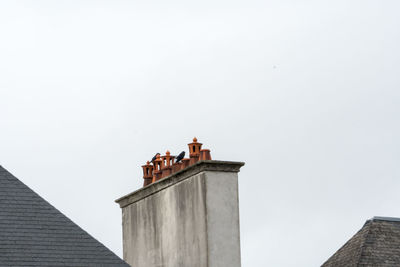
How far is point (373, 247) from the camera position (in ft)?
94.0

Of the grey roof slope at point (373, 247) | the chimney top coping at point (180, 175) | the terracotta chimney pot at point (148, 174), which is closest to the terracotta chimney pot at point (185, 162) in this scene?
the chimney top coping at point (180, 175)

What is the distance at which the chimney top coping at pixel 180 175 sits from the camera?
770 inches

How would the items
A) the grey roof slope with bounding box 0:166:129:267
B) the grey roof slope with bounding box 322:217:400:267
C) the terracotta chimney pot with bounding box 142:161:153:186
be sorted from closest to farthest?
the grey roof slope with bounding box 0:166:129:267, the terracotta chimney pot with bounding box 142:161:153:186, the grey roof slope with bounding box 322:217:400:267

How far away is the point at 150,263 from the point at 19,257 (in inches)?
141

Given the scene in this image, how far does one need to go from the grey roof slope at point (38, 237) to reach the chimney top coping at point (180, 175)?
2.07 metres

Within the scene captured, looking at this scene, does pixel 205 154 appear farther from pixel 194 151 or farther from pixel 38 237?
pixel 38 237

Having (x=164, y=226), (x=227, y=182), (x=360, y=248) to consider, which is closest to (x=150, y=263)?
(x=164, y=226)

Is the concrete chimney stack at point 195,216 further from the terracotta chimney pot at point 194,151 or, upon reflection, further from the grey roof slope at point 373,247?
the grey roof slope at point 373,247

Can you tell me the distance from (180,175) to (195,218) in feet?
2.56

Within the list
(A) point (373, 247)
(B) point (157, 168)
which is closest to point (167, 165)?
(B) point (157, 168)

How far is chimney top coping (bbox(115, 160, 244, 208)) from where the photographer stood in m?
19.6

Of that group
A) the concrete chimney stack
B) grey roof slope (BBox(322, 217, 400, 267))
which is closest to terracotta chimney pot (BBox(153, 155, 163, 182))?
the concrete chimney stack

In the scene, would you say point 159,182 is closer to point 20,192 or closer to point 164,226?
point 164,226

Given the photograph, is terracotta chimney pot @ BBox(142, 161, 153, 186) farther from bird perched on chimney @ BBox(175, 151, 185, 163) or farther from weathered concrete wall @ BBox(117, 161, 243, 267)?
bird perched on chimney @ BBox(175, 151, 185, 163)
